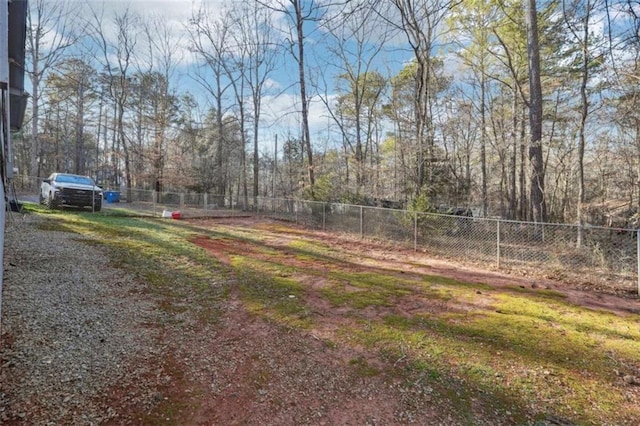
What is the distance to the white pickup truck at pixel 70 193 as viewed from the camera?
11.7 meters

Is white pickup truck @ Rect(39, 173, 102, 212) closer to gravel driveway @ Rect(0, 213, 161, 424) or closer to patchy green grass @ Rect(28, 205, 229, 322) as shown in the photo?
patchy green grass @ Rect(28, 205, 229, 322)

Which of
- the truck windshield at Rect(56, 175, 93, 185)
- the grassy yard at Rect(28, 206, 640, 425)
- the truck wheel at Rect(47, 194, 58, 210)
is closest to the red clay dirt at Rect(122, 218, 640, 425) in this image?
the grassy yard at Rect(28, 206, 640, 425)

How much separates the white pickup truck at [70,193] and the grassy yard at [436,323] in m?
5.89

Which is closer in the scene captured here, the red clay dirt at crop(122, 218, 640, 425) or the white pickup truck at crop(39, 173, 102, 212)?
the red clay dirt at crop(122, 218, 640, 425)

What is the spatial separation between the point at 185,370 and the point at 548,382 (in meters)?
3.30

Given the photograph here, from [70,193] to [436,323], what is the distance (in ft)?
43.9

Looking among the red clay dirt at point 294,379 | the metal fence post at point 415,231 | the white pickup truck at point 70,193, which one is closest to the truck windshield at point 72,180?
the white pickup truck at point 70,193

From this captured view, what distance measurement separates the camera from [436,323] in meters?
4.11

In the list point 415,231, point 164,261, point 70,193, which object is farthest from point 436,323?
point 70,193

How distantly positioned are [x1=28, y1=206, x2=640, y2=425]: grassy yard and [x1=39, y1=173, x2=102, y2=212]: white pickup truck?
19.3 ft

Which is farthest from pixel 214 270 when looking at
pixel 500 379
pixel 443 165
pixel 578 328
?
pixel 443 165

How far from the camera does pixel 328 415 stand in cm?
242

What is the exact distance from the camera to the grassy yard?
276cm

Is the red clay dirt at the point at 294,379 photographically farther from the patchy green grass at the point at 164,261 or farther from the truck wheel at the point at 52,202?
the truck wheel at the point at 52,202
